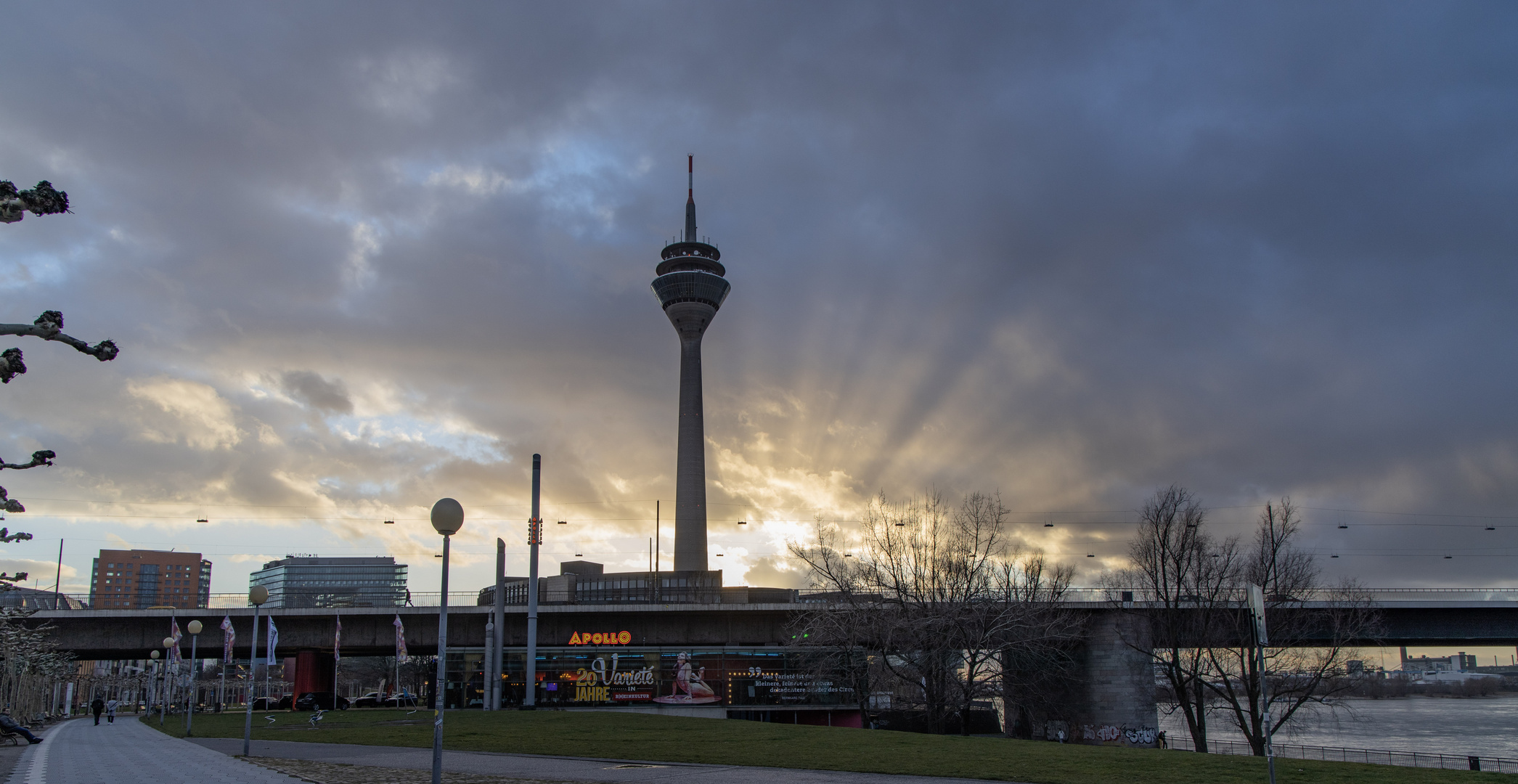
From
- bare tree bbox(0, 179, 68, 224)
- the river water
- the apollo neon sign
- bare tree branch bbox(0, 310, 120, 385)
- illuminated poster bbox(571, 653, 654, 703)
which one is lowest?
the river water

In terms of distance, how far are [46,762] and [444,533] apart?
2110 centimetres

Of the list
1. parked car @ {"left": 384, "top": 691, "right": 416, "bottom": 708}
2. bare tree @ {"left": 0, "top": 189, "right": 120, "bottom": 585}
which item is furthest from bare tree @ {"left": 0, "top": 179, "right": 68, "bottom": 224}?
parked car @ {"left": 384, "top": 691, "right": 416, "bottom": 708}

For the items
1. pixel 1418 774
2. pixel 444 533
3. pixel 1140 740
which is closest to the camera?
pixel 444 533

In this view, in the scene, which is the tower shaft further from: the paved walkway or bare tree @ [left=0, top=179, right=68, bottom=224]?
bare tree @ [left=0, top=179, right=68, bottom=224]

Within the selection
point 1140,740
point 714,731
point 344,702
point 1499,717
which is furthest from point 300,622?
point 1499,717

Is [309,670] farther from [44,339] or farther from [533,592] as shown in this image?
[44,339]

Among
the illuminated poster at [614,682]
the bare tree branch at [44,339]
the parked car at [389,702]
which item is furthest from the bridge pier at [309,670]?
the bare tree branch at [44,339]

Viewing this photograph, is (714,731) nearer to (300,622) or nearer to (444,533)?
(444,533)

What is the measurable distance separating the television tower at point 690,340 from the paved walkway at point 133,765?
108 meters

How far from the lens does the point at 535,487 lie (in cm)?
5903

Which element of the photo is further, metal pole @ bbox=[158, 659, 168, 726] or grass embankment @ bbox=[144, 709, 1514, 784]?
metal pole @ bbox=[158, 659, 168, 726]

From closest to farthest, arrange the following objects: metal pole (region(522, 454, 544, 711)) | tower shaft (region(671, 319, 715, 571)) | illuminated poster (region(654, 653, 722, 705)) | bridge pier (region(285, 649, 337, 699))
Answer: metal pole (region(522, 454, 544, 711)) → illuminated poster (region(654, 653, 722, 705)) → bridge pier (region(285, 649, 337, 699)) → tower shaft (region(671, 319, 715, 571))

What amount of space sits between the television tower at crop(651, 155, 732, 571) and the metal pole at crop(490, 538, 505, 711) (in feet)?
282

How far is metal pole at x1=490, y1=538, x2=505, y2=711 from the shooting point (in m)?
57.0
